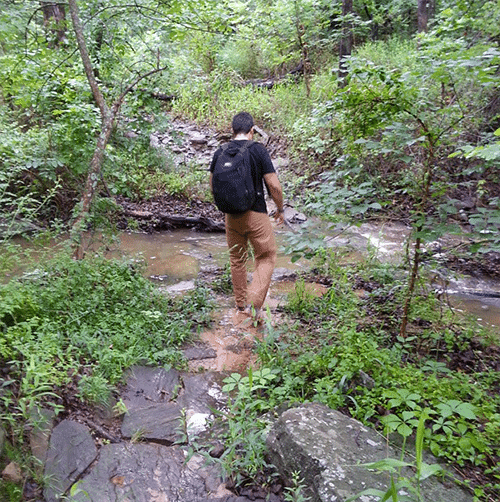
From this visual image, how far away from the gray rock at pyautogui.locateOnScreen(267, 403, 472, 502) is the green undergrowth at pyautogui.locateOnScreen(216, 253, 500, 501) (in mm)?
140

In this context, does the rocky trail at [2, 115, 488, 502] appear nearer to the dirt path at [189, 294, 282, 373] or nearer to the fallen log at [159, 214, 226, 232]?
Result: the dirt path at [189, 294, 282, 373]

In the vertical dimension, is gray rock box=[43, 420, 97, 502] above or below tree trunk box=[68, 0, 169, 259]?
below

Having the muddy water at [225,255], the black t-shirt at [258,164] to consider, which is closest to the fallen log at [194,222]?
the muddy water at [225,255]

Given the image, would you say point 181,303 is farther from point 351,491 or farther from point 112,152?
Result: point 351,491

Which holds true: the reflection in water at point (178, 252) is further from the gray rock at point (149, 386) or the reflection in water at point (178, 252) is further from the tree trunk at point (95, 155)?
the gray rock at point (149, 386)

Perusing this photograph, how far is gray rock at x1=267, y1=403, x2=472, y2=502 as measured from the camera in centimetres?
218

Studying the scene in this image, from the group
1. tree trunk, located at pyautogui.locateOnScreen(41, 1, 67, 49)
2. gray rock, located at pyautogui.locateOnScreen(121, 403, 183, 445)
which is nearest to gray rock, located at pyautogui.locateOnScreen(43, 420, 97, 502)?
gray rock, located at pyautogui.locateOnScreen(121, 403, 183, 445)

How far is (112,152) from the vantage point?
5.92 metres

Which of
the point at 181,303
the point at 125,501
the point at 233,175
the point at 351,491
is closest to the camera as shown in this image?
the point at 351,491

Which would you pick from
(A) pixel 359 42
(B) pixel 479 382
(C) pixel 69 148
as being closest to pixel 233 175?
(B) pixel 479 382

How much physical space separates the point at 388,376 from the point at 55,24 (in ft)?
21.1

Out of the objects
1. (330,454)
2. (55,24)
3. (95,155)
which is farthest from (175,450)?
(55,24)

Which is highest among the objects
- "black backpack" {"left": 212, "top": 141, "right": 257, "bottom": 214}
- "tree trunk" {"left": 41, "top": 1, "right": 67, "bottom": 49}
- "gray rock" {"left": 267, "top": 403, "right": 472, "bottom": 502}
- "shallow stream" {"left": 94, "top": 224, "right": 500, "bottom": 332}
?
"tree trunk" {"left": 41, "top": 1, "right": 67, "bottom": 49}

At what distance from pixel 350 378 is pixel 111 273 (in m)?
2.86
